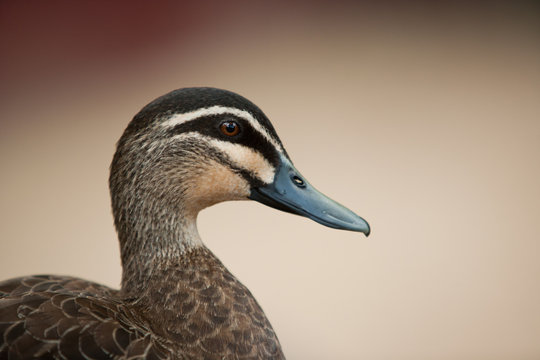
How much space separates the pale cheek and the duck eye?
54 mm

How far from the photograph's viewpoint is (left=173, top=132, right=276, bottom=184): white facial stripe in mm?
939

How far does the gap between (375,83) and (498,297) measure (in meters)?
1.22

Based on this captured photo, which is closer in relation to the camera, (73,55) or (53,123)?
(73,55)

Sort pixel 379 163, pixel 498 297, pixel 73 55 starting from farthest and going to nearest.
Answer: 1. pixel 379 163
2. pixel 73 55
3. pixel 498 297

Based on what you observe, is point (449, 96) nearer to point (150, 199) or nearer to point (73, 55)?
point (73, 55)

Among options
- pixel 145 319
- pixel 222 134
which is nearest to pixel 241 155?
pixel 222 134

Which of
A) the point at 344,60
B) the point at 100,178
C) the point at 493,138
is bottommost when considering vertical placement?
the point at 100,178

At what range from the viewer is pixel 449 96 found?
9.59 feet

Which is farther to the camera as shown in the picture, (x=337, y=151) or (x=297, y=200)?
(x=337, y=151)

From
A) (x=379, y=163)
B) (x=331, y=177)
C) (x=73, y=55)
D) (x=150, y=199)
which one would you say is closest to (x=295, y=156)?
(x=331, y=177)

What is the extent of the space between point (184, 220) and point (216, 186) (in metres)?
0.09

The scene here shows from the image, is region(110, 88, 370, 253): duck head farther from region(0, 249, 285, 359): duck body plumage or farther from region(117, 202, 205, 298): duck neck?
region(0, 249, 285, 359): duck body plumage

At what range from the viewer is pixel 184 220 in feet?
3.29

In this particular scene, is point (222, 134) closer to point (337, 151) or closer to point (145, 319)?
point (145, 319)
